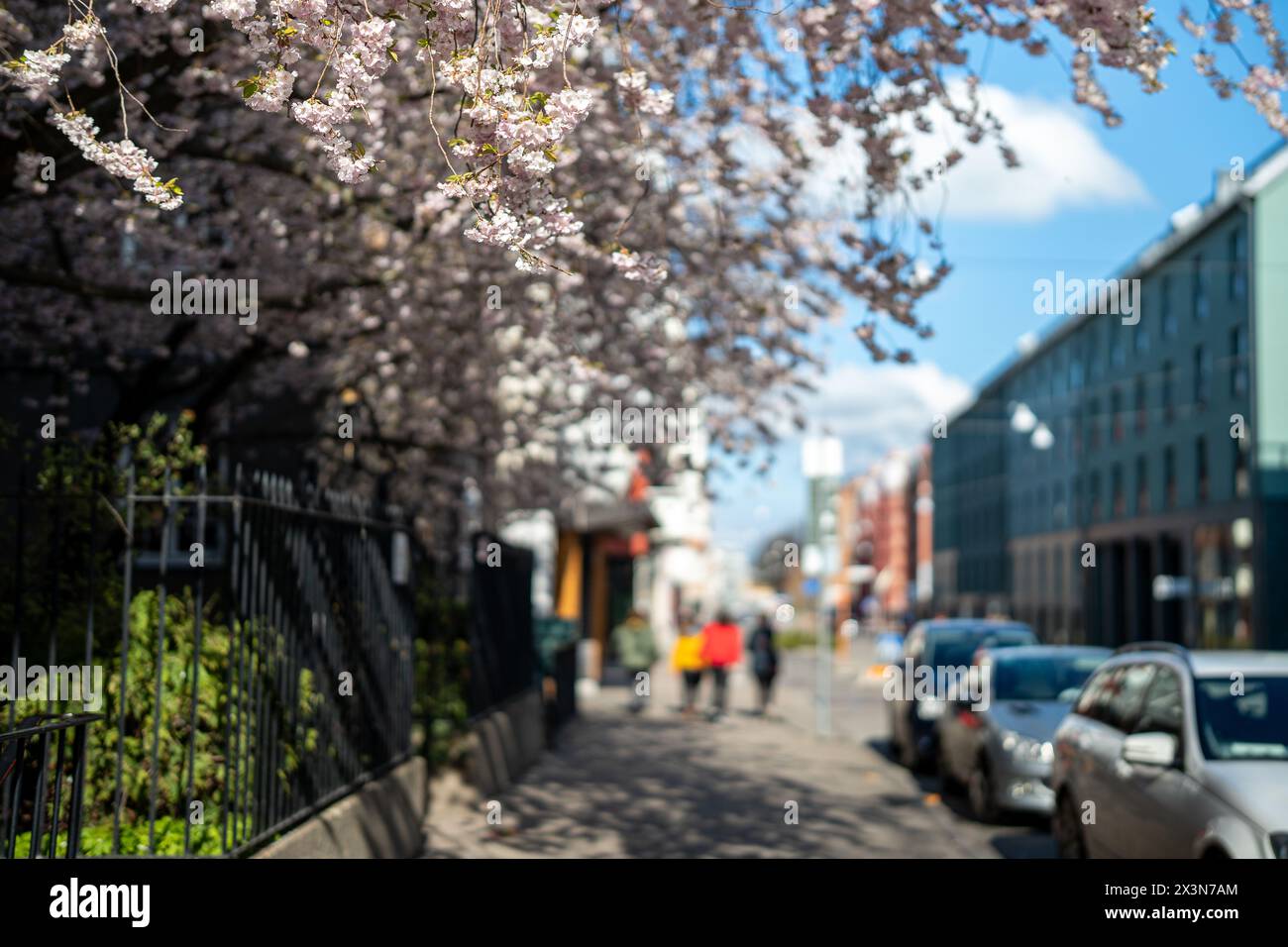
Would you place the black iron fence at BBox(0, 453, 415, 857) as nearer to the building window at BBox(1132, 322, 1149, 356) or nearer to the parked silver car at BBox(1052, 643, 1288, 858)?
the parked silver car at BBox(1052, 643, 1288, 858)

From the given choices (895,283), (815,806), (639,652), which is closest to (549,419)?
(815,806)

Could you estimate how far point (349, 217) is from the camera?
35.3ft

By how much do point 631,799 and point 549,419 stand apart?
4280 mm

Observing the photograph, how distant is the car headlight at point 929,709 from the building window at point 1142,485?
40.8 meters

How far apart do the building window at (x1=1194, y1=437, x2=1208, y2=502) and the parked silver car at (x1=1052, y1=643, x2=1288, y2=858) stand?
136ft

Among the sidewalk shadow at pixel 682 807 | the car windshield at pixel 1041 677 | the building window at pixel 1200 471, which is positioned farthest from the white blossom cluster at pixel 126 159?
the building window at pixel 1200 471

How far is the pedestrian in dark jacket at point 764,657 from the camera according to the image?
80.8ft

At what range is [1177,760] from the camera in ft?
23.4

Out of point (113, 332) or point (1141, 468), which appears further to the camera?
point (1141, 468)

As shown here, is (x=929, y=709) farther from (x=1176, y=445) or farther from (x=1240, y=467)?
(x=1176, y=445)

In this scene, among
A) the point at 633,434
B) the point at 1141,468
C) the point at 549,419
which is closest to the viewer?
the point at 633,434

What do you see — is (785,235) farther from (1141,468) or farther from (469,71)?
(1141,468)

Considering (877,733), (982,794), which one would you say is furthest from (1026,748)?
(877,733)

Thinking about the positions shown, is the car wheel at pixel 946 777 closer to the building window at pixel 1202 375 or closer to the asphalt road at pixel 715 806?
the asphalt road at pixel 715 806
